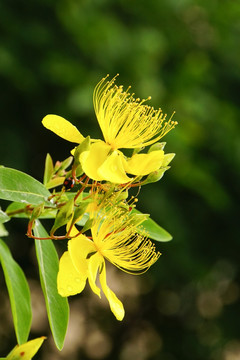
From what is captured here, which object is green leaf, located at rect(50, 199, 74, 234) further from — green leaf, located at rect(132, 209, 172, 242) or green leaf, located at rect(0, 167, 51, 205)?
green leaf, located at rect(132, 209, 172, 242)

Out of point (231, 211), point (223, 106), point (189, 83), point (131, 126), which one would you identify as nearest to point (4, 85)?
point (189, 83)

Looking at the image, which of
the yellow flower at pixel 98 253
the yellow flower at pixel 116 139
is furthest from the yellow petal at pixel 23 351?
the yellow flower at pixel 116 139

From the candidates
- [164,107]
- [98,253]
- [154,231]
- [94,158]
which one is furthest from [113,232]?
[164,107]

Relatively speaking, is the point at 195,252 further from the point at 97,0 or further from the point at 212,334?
the point at 97,0

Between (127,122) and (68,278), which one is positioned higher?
(127,122)

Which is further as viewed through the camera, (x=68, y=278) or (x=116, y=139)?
(x=116, y=139)

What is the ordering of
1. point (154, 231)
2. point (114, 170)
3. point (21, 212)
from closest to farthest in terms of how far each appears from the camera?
point (114, 170)
point (21, 212)
point (154, 231)

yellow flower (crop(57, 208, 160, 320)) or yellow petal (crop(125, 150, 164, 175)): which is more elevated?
yellow petal (crop(125, 150, 164, 175))

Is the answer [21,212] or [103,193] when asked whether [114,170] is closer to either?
[103,193]

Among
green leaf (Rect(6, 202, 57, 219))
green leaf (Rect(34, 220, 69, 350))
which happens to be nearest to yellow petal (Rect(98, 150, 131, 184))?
green leaf (Rect(6, 202, 57, 219))
